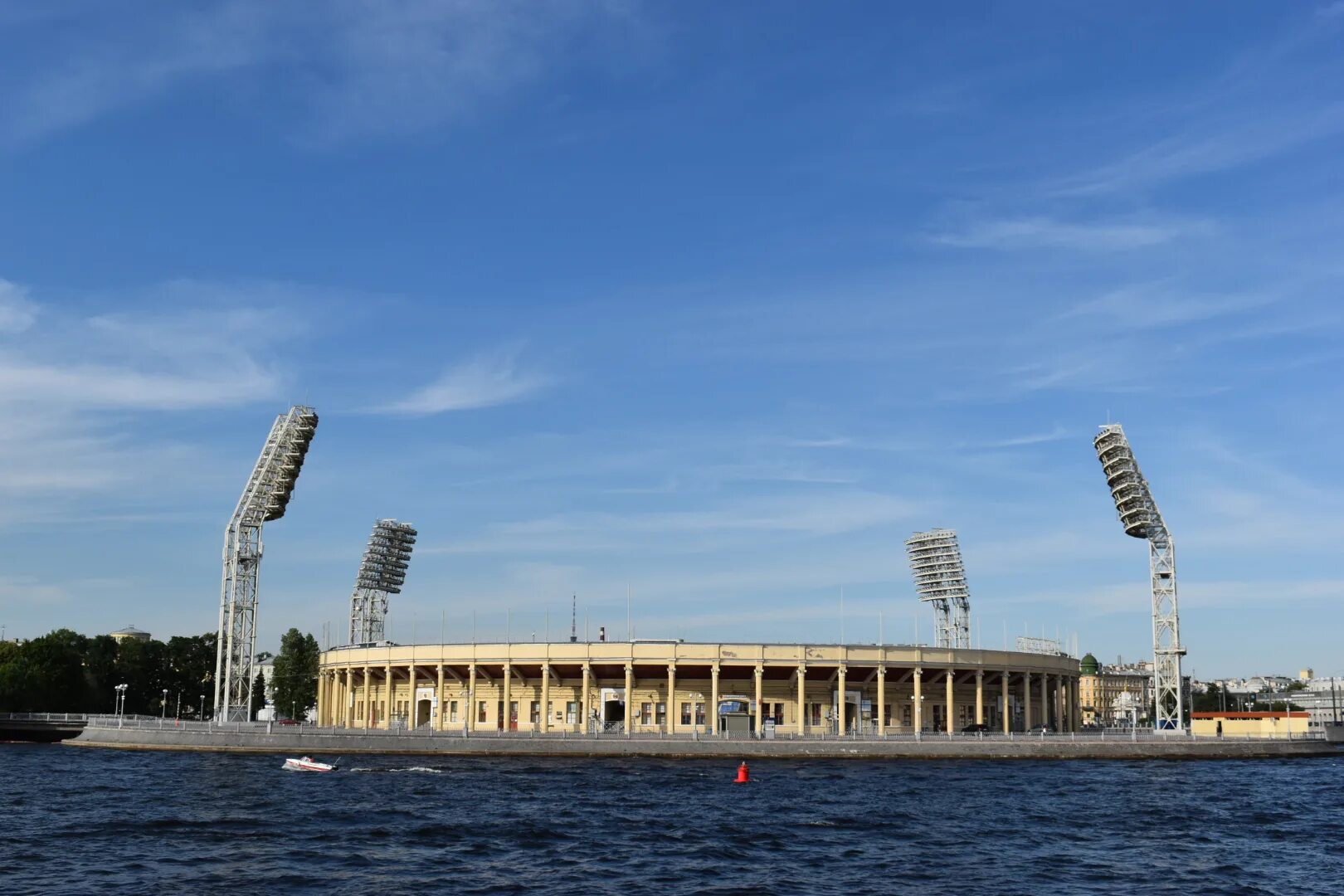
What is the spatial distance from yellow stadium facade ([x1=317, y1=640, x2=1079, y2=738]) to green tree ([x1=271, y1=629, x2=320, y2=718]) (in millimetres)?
55802

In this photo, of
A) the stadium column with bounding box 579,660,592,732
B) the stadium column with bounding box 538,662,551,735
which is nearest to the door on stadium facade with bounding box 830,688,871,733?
the stadium column with bounding box 579,660,592,732

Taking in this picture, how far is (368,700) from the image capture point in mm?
123500

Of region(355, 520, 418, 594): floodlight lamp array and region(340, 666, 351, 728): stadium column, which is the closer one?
region(340, 666, 351, 728): stadium column

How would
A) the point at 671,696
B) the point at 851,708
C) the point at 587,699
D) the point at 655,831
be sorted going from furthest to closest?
the point at 851,708
the point at 587,699
the point at 671,696
the point at 655,831

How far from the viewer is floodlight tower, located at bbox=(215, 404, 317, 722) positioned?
399ft

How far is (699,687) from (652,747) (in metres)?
15.8

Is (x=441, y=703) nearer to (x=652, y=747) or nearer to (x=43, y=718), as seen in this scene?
(x=652, y=747)

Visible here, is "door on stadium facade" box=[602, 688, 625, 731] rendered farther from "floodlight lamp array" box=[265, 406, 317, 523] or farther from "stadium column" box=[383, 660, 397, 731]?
"floodlight lamp array" box=[265, 406, 317, 523]

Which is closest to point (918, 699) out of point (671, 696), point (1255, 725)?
point (671, 696)

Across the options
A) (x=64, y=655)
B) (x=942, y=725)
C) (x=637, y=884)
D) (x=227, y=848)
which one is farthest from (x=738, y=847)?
(x=64, y=655)

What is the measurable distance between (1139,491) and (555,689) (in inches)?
2484

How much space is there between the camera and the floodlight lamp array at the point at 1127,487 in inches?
5118

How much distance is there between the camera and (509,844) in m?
49.6

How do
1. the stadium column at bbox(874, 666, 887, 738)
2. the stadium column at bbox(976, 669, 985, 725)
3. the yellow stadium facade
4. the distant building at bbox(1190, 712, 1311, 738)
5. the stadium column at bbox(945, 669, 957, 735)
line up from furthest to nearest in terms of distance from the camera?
the distant building at bbox(1190, 712, 1311, 738), the stadium column at bbox(976, 669, 985, 725), the stadium column at bbox(945, 669, 957, 735), the yellow stadium facade, the stadium column at bbox(874, 666, 887, 738)
